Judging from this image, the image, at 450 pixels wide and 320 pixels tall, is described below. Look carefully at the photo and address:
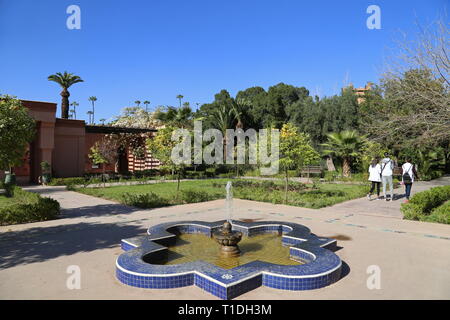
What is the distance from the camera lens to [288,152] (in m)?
12.4

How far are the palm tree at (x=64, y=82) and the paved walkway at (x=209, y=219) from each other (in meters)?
16.4

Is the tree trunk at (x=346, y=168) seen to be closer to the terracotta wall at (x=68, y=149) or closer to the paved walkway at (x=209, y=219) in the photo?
the paved walkway at (x=209, y=219)

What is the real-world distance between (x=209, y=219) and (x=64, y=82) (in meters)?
21.2

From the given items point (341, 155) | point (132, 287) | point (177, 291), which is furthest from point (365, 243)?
point (341, 155)

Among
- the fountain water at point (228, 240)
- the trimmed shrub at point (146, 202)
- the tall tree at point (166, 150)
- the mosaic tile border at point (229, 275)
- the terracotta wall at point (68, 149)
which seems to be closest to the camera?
the mosaic tile border at point (229, 275)

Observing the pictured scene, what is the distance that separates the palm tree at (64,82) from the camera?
24.6 meters

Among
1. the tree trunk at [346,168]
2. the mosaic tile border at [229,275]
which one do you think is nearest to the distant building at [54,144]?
the tree trunk at [346,168]

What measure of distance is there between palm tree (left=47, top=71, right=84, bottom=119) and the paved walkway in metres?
16.4

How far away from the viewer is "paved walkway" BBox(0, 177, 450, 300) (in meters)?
4.25

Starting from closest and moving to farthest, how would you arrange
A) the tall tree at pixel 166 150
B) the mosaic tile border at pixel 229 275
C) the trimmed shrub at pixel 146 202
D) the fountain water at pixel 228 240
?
the mosaic tile border at pixel 229 275, the fountain water at pixel 228 240, the trimmed shrub at pixel 146 202, the tall tree at pixel 166 150

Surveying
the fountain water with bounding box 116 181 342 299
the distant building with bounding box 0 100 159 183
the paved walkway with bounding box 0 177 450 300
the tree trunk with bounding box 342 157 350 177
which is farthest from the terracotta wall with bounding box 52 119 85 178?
the tree trunk with bounding box 342 157 350 177

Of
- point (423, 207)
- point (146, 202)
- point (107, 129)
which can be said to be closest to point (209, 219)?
point (146, 202)
